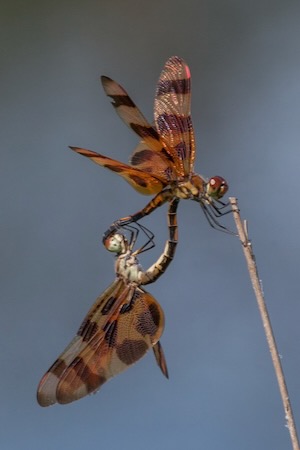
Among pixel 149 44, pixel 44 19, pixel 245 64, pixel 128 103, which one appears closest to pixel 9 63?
pixel 44 19

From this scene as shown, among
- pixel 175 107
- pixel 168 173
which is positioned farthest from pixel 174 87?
pixel 168 173

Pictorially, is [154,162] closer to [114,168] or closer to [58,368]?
[114,168]

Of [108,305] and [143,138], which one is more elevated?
[143,138]

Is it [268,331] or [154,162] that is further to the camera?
[154,162]

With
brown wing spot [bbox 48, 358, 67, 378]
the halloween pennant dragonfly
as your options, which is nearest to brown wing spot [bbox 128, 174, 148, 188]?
the halloween pennant dragonfly

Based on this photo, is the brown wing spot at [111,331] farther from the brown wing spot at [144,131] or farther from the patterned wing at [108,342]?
the brown wing spot at [144,131]

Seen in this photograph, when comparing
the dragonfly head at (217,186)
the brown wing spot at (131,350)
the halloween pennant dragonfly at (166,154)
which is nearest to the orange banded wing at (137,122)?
the halloween pennant dragonfly at (166,154)

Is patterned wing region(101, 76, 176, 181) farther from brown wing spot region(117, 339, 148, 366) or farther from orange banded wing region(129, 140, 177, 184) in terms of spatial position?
brown wing spot region(117, 339, 148, 366)
